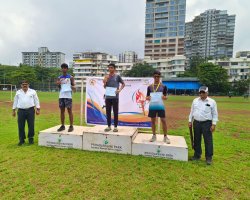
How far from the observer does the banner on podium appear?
274 inches

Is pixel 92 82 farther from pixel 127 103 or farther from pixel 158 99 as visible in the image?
pixel 158 99

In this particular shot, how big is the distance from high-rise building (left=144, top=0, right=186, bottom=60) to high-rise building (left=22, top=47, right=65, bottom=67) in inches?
2599

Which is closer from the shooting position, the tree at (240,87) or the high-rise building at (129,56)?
the tree at (240,87)

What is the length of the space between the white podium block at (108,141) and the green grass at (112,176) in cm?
21

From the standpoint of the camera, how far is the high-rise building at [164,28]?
103 m

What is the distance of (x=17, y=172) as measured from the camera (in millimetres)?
3953

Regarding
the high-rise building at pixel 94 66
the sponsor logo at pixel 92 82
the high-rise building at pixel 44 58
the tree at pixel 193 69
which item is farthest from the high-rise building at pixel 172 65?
the high-rise building at pixel 44 58

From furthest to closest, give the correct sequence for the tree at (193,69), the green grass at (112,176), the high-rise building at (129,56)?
1. the high-rise building at (129,56)
2. the tree at (193,69)
3. the green grass at (112,176)

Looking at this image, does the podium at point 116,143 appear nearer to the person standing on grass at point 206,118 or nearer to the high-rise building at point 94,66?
the person standing on grass at point 206,118

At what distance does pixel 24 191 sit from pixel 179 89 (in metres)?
61.3

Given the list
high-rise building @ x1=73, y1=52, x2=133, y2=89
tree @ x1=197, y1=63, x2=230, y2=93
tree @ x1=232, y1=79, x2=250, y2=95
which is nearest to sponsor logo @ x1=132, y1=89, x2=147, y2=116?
tree @ x1=197, y1=63, x2=230, y2=93

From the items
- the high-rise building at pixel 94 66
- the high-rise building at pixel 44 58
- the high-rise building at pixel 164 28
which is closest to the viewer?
the high-rise building at pixel 94 66

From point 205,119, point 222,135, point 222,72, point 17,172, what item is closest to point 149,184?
point 205,119

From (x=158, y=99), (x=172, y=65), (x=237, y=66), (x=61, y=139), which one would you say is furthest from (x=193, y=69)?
(x=61, y=139)
